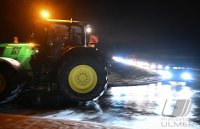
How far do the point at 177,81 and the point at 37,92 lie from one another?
6.84 m

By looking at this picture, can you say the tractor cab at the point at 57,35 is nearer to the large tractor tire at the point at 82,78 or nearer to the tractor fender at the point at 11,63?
the large tractor tire at the point at 82,78

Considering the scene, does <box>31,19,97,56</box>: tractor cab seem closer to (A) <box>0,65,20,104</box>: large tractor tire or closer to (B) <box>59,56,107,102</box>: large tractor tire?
(B) <box>59,56,107,102</box>: large tractor tire

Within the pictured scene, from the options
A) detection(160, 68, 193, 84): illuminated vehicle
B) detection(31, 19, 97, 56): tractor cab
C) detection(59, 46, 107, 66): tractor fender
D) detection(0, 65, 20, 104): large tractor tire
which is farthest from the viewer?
detection(160, 68, 193, 84): illuminated vehicle

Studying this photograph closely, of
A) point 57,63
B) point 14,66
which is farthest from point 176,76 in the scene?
point 14,66

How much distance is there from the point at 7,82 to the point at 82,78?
2.25 metres

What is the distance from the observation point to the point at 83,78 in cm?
1070

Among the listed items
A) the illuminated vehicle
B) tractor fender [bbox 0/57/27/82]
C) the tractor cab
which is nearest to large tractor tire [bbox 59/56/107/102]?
the tractor cab

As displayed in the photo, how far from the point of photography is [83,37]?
1141 cm

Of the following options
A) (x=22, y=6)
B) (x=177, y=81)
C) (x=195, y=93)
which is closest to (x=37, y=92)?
(x=195, y=93)

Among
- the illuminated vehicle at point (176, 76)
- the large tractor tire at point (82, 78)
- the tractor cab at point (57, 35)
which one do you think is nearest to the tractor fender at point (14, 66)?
the tractor cab at point (57, 35)

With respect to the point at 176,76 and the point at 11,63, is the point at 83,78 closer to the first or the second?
the point at 11,63

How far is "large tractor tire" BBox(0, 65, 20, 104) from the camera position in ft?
34.3

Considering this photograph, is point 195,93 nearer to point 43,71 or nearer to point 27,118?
point 43,71

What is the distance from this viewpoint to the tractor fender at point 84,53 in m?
10.6
